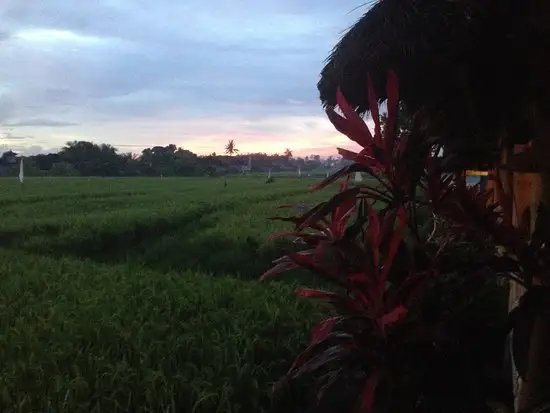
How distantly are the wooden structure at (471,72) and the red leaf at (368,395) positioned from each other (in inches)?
17.0

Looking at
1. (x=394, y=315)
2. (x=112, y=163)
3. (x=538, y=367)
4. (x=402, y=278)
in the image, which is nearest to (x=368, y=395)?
(x=394, y=315)

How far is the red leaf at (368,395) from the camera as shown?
4.67 feet

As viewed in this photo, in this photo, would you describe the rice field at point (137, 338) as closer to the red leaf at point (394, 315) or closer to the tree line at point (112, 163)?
the red leaf at point (394, 315)

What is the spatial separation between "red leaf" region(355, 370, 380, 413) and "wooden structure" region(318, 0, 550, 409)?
43 centimetres

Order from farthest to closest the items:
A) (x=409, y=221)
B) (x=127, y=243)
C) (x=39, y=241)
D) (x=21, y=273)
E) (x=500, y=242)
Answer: (x=127, y=243) < (x=39, y=241) < (x=21, y=273) < (x=409, y=221) < (x=500, y=242)

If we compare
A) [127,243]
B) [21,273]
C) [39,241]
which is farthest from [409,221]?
[127,243]

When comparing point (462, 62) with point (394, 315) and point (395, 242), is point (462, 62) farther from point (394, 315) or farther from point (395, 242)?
point (394, 315)

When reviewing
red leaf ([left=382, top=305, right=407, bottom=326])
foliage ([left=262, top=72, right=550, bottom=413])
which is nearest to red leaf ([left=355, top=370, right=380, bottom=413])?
foliage ([left=262, top=72, right=550, bottom=413])

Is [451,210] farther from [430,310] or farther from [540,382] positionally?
[540,382]

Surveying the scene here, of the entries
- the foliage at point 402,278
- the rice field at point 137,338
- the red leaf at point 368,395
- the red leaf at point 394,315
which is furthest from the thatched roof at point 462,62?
the rice field at point 137,338

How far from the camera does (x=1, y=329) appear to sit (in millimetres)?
2920

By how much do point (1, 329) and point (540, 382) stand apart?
8.27 ft

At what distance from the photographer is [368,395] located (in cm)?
145

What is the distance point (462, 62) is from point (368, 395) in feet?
3.40
